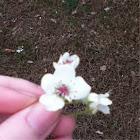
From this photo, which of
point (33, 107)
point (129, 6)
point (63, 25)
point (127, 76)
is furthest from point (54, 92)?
point (129, 6)

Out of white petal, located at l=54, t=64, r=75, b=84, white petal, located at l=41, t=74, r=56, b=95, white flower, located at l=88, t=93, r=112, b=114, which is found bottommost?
white flower, located at l=88, t=93, r=112, b=114

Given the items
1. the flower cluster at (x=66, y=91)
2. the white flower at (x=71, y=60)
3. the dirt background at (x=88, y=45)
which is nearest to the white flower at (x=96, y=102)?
the flower cluster at (x=66, y=91)

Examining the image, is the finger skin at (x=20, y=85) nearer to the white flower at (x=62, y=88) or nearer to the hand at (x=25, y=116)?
the hand at (x=25, y=116)

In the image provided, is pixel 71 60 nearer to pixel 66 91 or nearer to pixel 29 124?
pixel 66 91

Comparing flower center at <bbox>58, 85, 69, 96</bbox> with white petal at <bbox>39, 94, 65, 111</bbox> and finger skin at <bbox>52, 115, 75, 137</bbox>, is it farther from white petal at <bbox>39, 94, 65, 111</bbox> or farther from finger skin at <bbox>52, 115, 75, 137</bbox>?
finger skin at <bbox>52, 115, 75, 137</bbox>

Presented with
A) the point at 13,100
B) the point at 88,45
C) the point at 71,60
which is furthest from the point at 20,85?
the point at 88,45

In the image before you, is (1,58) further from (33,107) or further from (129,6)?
(33,107)

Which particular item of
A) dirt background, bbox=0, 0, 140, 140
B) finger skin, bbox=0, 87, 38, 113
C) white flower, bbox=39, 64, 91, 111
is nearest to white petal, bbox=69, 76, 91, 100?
white flower, bbox=39, 64, 91, 111
